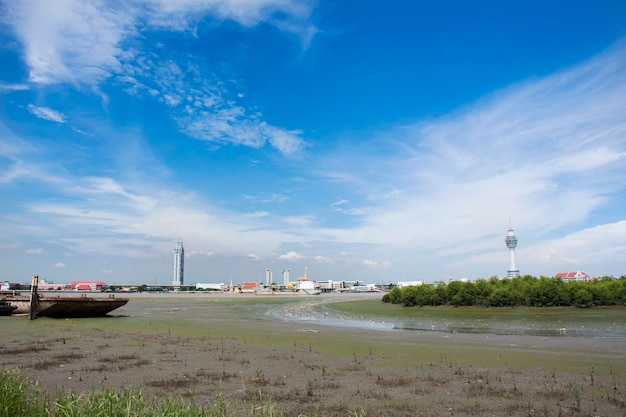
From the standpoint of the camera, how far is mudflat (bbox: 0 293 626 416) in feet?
33.8

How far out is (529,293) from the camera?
43.8 metres

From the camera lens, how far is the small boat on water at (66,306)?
37.3 m

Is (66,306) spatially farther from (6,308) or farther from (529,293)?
(529,293)

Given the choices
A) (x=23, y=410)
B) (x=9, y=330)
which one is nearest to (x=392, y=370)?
(x=23, y=410)

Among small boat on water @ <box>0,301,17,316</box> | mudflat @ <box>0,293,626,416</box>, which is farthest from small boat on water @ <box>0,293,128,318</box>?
mudflat @ <box>0,293,626,416</box>

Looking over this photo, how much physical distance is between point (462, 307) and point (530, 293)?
6.62m

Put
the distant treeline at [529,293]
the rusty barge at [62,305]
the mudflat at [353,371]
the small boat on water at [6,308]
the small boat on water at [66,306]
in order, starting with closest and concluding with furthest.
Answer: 1. the mudflat at [353,371]
2. the rusty barge at [62,305]
3. the small boat on water at [66,306]
4. the small boat on water at [6,308]
5. the distant treeline at [529,293]

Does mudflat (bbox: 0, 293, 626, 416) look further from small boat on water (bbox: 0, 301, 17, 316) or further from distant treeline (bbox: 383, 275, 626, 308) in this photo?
distant treeline (bbox: 383, 275, 626, 308)

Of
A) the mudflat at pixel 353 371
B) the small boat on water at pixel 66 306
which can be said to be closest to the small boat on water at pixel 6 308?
the small boat on water at pixel 66 306

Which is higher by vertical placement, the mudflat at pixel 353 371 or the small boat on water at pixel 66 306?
the small boat on water at pixel 66 306

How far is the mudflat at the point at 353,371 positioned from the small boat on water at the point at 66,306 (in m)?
14.6

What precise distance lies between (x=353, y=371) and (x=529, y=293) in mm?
35742

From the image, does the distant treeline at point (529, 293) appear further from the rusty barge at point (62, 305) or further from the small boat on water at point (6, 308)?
the small boat on water at point (6, 308)

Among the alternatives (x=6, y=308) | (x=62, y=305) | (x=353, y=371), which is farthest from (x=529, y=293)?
(x=6, y=308)
